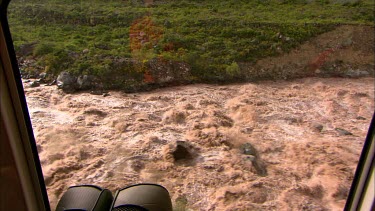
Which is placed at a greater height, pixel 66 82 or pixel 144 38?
pixel 144 38

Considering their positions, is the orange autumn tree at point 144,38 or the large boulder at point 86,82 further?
the orange autumn tree at point 144,38

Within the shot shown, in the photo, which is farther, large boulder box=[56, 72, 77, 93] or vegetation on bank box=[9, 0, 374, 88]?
vegetation on bank box=[9, 0, 374, 88]

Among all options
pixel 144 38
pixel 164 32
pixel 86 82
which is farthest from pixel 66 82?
pixel 164 32

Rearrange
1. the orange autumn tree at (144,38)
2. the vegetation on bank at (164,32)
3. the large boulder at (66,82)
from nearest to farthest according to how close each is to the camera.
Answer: the large boulder at (66,82) → the vegetation on bank at (164,32) → the orange autumn tree at (144,38)

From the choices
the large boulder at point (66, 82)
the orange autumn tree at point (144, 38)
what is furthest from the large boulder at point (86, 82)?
the orange autumn tree at point (144, 38)

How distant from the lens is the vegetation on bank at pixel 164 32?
6109 millimetres

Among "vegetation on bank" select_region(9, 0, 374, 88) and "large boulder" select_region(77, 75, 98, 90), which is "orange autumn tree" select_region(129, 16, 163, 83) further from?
"large boulder" select_region(77, 75, 98, 90)

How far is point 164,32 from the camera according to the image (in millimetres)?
6941

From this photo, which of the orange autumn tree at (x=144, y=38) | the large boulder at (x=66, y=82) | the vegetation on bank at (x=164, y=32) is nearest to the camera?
the large boulder at (x=66, y=82)

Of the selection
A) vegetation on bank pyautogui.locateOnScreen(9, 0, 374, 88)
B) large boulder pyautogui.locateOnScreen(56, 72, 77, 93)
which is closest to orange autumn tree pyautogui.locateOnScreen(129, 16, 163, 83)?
vegetation on bank pyautogui.locateOnScreen(9, 0, 374, 88)

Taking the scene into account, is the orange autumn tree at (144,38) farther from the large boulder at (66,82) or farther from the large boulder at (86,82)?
the large boulder at (66,82)

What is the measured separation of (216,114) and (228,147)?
79 centimetres

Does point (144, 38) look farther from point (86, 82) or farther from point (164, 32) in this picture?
point (86, 82)

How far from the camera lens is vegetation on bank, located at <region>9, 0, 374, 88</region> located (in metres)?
6.11
